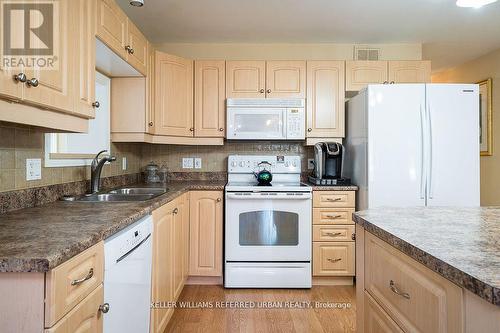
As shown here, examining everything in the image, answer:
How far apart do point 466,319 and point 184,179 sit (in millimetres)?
2888

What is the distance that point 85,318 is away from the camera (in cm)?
93

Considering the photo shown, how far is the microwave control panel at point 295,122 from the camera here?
9.64 feet

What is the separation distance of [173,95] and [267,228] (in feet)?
4.89

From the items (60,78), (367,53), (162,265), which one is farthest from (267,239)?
(367,53)

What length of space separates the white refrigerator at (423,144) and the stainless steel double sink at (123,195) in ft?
5.74

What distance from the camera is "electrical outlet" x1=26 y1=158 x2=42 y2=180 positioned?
4.97 ft

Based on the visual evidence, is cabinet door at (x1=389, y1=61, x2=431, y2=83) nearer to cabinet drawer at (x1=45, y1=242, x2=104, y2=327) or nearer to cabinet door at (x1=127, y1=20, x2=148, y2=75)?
cabinet door at (x1=127, y1=20, x2=148, y2=75)

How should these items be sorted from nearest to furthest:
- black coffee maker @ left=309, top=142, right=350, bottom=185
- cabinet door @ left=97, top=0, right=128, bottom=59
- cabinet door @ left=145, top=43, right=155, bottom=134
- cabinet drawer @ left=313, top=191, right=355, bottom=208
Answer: cabinet door @ left=97, top=0, right=128, bottom=59 < cabinet door @ left=145, top=43, right=155, bottom=134 < cabinet drawer @ left=313, top=191, right=355, bottom=208 < black coffee maker @ left=309, top=142, right=350, bottom=185

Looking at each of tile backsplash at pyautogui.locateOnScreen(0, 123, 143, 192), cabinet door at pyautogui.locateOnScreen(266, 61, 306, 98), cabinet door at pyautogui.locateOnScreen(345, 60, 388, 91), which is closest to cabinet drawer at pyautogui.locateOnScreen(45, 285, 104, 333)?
tile backsplash at pyautogui.locateOnScreen(0, 123, 143, 192)

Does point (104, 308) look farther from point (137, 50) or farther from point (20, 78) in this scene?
point (137, 50)

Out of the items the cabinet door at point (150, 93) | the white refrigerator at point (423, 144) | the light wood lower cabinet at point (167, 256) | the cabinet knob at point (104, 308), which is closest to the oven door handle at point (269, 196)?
the light wood lower cabinet at point (167, 256)

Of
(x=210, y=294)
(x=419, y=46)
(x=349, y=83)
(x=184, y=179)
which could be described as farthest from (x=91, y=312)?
(x=419, y=46)

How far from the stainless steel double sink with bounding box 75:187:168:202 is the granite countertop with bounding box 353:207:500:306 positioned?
1.39m

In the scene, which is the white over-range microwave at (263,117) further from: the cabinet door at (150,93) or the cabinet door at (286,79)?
the cabinet door at (150,93)
